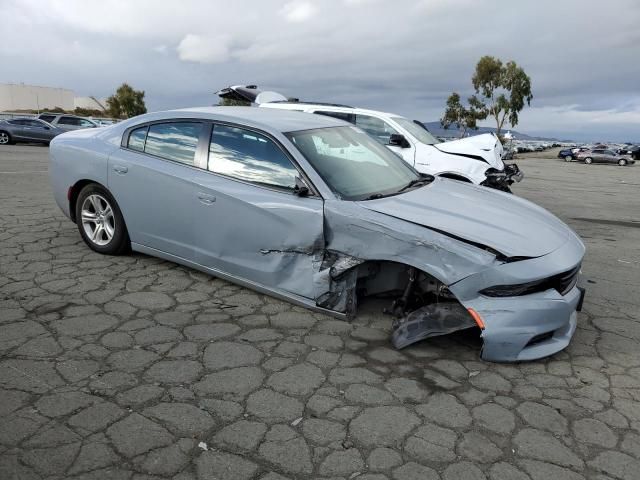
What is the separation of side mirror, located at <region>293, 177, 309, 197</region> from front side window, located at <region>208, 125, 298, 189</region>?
2.3 inches

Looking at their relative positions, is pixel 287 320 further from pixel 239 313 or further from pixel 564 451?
pixel 564 451

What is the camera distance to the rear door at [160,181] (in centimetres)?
424

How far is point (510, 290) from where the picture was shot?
318 cm

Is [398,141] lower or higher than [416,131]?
lower

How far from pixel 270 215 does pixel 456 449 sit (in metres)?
2.02

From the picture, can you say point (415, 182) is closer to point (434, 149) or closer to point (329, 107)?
point (434, 149)

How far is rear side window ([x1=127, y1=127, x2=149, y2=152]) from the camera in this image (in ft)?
15.3

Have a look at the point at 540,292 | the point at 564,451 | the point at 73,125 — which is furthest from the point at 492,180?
the point at 73,125

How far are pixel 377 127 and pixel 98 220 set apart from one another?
520cm

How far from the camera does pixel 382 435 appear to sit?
258 cm

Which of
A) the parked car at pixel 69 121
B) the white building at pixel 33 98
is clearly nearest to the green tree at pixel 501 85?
the parked car at pixel 69 121

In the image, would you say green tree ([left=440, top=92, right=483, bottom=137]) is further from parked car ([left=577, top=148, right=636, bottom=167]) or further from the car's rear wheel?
the car's rear wheel

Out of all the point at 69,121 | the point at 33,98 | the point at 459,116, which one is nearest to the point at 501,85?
the point at 459,116

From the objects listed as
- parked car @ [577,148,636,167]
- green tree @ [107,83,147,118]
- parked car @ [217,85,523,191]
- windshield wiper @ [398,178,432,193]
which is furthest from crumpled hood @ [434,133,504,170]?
green tree @ [107,83,147,118]
